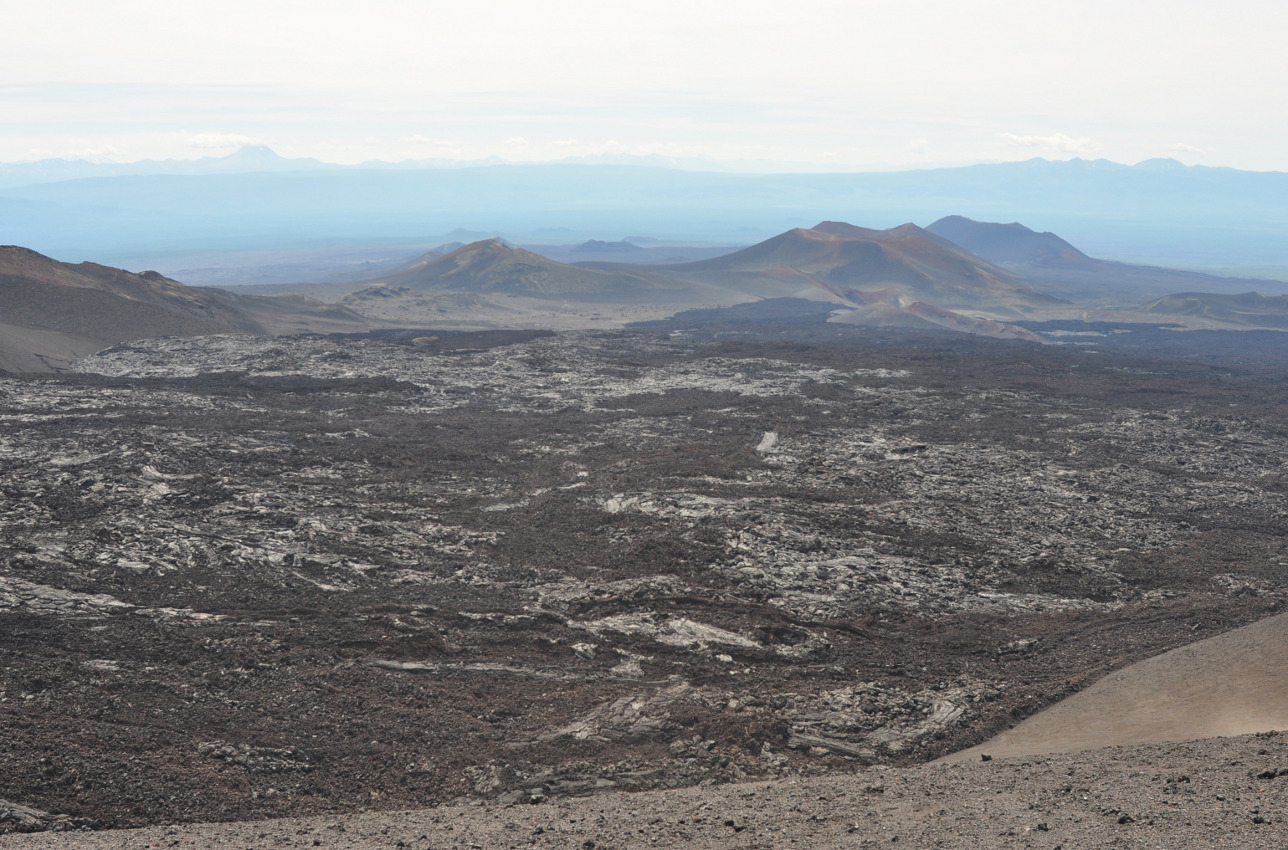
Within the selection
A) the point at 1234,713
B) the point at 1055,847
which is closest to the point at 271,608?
the point at 1055,847

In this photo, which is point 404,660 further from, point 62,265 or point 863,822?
point 62,265

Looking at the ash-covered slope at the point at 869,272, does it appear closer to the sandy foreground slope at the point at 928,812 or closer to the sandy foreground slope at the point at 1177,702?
the sandy foreground slope at the point at 1177,702

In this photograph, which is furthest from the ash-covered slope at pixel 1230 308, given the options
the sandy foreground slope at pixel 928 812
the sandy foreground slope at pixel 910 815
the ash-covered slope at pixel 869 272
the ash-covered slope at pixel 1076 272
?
the sandy foreground slope at pixel 910 815

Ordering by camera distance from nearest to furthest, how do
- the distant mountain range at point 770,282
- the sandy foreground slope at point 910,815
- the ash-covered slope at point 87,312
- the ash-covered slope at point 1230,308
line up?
the sandy foreground slope at point 910,815
the ash-covered slope at point 87,312
the ash-covered slope at point 1230,308
the distant mountain range at point 770,282

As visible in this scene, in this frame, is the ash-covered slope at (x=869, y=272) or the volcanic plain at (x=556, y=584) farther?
the ash-covered slope at (x=869, y=272)

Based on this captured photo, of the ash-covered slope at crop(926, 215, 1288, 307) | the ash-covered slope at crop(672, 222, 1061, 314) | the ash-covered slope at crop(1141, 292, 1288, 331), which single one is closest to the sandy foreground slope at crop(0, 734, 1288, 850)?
the ash-covered slope at crop(1141, 292, 1288, 331)

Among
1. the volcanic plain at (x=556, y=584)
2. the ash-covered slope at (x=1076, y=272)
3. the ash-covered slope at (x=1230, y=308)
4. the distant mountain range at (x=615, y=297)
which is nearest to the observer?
the volcanic plain at (x=556, y=584)

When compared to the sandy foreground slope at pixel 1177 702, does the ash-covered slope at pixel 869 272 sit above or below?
above
